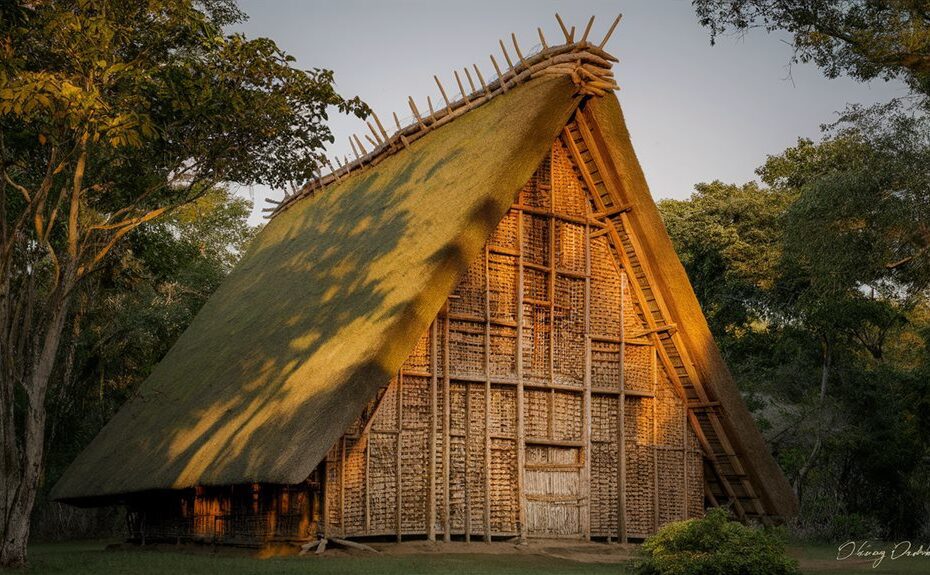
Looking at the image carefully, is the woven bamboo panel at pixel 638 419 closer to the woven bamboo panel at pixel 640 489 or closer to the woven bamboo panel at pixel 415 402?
the woven bamboo panel at pixel 640 489

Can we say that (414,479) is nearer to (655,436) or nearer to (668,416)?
(655,436)

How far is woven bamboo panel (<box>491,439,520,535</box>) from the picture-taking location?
16844 mm

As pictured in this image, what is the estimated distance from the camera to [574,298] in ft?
60.4

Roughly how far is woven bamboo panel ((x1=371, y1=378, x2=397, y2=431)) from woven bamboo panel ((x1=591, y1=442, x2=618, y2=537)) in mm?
3981

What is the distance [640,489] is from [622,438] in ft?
3.31

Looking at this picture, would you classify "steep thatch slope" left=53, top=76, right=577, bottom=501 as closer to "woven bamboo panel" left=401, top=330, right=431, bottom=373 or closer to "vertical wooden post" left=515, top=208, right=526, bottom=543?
"woven bamboo panel" left=401, top=330, right=431, bottom=373

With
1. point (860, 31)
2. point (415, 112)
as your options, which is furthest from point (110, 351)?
point (860, 31)

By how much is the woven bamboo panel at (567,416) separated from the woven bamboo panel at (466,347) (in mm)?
1662

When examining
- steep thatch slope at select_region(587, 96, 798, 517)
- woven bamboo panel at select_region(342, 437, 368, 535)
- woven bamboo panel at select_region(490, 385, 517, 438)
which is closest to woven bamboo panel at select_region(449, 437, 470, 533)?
woven bamboo panel at select_region(490, 385, 517, 438)

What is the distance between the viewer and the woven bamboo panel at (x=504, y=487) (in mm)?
16844

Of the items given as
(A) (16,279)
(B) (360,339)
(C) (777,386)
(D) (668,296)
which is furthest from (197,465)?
(C) (777,386)

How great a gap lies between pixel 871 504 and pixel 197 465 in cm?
1836

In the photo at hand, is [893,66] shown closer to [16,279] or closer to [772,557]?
[772,557]

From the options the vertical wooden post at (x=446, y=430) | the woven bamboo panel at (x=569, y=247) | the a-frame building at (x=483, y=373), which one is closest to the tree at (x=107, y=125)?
the a-frame building at (x=483, y=373)
